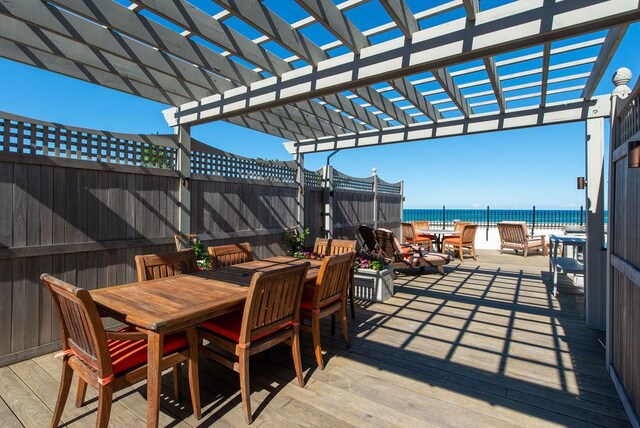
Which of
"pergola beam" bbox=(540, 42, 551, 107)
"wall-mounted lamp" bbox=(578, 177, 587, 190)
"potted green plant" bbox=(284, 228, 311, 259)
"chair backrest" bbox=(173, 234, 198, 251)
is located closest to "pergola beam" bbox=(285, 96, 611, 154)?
"pergola beam" bbox=(540, 42, 551, 107)

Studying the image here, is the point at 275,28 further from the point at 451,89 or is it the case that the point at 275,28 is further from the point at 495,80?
the point at 495,80

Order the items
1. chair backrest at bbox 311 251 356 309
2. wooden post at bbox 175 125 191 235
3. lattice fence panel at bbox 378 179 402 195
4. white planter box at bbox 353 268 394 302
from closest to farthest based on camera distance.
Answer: chair backrest at bbox 311 251 356 309, wooden post at bbox 175 125 191 235, white planter box at bbox 353 268 394 302, lattice fence panel at bbox 378 179 402 195

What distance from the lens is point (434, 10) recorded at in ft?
7.85

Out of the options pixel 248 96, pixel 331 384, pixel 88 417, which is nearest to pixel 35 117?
pixel 248 96

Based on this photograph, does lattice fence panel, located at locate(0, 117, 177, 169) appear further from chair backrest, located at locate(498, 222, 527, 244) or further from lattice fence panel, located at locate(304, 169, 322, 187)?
chair backrest, located at locate(498, 222, 527, 244)

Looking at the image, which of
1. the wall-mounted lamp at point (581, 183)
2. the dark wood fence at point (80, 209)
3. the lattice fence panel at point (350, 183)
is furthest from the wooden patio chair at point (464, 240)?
the dark wood fence at point (80, 209)

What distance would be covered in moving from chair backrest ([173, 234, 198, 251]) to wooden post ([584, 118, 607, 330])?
4354 mm

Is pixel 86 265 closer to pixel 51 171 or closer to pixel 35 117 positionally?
pixel 51 171

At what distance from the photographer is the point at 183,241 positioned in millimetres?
3820

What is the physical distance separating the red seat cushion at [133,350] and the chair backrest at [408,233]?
7.04 meters

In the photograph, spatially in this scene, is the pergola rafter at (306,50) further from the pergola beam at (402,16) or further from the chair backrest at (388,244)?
the chair backrest at (388,244)

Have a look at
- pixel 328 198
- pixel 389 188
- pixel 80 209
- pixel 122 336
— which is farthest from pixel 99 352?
pixel 389 188

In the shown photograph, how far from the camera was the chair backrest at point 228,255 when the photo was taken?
3.40m

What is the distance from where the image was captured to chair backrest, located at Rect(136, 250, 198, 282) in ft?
8.92
